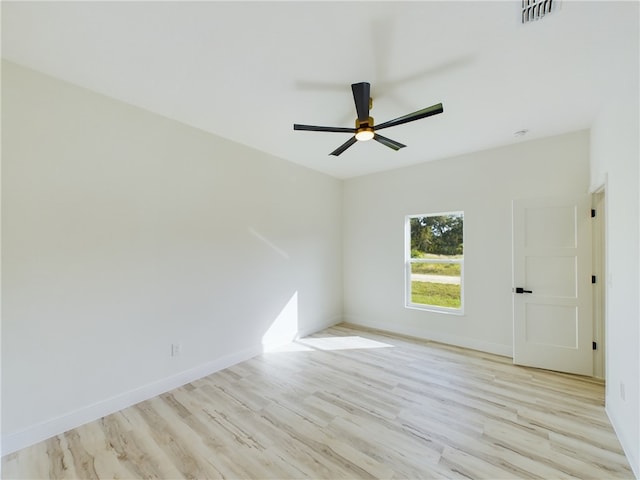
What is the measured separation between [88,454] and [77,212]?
5.80 feet

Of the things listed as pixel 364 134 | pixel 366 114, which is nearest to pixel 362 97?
pixel 366 114

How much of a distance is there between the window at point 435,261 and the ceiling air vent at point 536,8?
8.69 ft

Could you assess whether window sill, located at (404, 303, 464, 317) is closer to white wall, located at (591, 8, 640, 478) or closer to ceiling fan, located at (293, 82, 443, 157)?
white wall, located at (591, 8, 640, 478)

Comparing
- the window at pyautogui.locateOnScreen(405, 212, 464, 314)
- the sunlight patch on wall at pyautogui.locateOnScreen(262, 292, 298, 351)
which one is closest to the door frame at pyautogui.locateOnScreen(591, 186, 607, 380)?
the window at pyautogui.locateOnScreen(405, 212, 464, 314)

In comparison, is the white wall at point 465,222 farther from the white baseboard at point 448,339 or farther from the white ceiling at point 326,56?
the white ceiling at point 326,56

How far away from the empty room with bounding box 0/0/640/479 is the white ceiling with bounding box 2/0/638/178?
2 cm

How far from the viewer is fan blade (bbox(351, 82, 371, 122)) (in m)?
1.99

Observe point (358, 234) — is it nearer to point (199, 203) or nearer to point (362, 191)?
point (362, 191)

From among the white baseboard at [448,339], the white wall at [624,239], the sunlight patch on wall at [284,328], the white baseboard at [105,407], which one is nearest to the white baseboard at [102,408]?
the white baseboard at [105,407]

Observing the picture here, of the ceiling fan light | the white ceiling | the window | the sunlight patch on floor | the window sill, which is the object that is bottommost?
the sunlight patch on floor

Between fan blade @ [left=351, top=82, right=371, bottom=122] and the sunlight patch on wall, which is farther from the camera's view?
the sunlight patch on wall

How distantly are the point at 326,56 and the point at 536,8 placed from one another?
1.21 metres

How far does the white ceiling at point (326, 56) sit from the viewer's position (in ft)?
5.07

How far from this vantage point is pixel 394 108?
256cm
